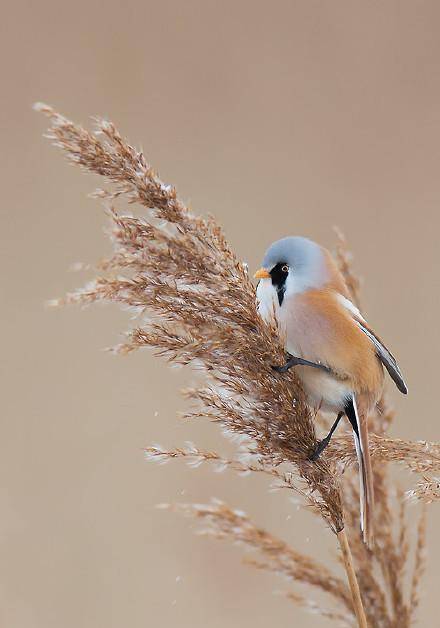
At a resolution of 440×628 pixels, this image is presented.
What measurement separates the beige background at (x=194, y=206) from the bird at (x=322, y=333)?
3.89 ft

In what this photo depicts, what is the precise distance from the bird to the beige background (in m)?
1.19

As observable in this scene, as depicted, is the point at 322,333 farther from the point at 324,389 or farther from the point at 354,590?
the point at 354,590

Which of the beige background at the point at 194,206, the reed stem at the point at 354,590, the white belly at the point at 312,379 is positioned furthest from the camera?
the beige background at the point at 194,206

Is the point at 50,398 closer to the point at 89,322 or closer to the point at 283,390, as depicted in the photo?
the point at 89,322

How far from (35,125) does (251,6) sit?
2.87ft

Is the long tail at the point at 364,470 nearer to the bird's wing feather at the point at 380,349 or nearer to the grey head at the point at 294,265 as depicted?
the bird's wing feather at the point at 380,349

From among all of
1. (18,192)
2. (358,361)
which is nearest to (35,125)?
(18,192)

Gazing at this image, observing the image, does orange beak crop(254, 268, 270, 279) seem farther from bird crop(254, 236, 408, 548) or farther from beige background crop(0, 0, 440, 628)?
beige background crop(0, 0, 440, 628)

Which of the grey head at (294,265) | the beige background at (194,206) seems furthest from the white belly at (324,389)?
the beige background at (194,206)

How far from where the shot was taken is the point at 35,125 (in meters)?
2.56

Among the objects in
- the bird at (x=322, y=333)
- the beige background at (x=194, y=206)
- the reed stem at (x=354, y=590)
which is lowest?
the reed stem at (x=354, y=590)

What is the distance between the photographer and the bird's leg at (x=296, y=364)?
91cm

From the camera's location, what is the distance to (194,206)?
250 cm

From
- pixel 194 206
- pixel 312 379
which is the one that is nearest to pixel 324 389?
pixel 312 379
